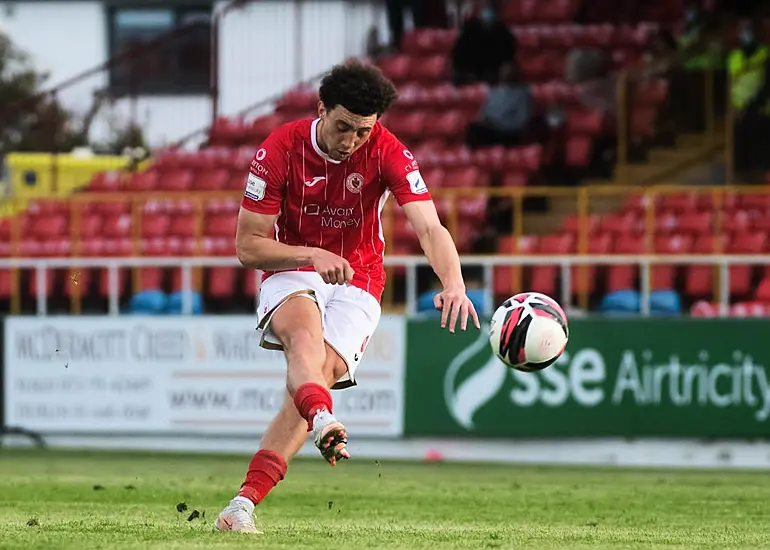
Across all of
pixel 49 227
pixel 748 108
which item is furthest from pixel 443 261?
pixel 49 227

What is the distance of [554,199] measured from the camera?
66.5 ft

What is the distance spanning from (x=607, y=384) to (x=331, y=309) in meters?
7.35

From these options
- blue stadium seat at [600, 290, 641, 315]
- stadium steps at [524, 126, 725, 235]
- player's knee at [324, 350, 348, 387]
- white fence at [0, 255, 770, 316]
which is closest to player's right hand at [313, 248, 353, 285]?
player's knee at [324, 350, 348, 387]

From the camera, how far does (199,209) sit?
18.4 metres

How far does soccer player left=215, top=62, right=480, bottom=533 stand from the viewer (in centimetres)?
769

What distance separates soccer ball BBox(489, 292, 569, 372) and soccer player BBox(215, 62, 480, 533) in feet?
1.98

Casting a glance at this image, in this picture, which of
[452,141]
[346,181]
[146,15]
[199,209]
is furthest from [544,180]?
[146,15]

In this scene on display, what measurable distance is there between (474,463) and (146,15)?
2445cm

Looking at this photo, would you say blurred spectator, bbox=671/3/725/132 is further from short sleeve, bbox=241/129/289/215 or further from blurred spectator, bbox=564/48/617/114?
short sleeve, bbox=241/129/289/215

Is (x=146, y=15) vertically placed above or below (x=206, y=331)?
above

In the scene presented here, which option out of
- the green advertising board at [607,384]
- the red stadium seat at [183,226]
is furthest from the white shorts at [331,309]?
the red stadium seat at [183,226]

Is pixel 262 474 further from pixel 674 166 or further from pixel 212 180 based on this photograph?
pixel 212 180

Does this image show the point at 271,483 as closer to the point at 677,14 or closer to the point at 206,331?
the point at 206,331

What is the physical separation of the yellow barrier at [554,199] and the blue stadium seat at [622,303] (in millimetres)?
683
